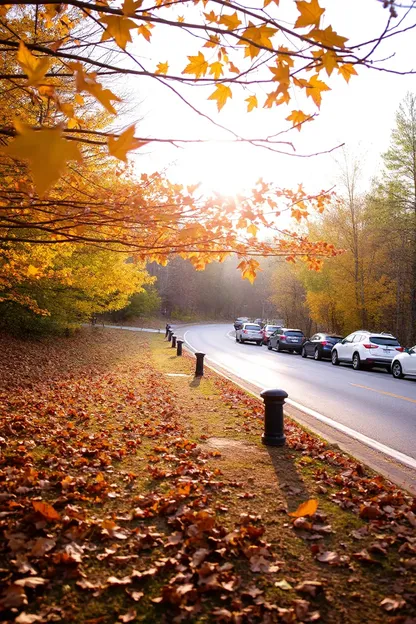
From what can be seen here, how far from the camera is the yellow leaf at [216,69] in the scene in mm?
2963

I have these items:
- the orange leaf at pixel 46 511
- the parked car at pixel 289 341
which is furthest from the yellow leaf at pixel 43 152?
the parked car at pixel 289 341

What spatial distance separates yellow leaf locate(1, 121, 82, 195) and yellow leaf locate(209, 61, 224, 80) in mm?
1917

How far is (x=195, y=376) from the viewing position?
1260 cm

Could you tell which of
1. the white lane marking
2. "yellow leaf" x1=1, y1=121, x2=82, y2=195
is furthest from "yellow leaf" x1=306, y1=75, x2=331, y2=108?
the white lane marking

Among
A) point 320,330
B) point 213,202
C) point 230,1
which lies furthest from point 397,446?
point 320,330

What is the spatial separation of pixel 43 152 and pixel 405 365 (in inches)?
647

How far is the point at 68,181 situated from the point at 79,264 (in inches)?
411

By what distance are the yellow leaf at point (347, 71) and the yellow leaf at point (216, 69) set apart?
748 millimetres

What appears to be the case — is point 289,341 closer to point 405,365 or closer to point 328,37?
point 405,365

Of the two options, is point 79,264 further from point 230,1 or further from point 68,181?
point 230,1

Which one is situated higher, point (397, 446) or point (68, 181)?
point (68, 181)

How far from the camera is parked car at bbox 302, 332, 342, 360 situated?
23438 millimetres

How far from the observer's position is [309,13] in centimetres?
224

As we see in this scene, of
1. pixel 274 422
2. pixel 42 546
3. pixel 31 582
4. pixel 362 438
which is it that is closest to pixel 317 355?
pixel 362 438
